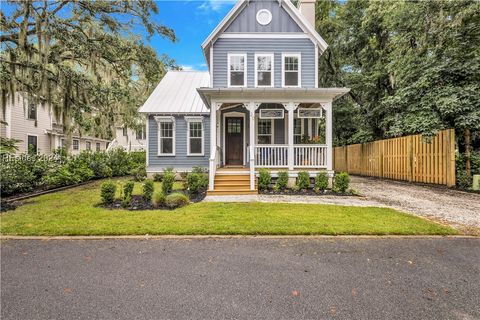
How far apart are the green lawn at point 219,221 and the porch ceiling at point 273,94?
15.4 feet

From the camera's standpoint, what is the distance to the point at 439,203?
749 centimetres

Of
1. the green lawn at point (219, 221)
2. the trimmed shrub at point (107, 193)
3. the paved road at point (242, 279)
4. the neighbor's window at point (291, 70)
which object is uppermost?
the neighbor's window at point (291, 70)

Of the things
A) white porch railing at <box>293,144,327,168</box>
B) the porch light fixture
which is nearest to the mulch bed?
white porch railing at <box>293,144,327,168</box>

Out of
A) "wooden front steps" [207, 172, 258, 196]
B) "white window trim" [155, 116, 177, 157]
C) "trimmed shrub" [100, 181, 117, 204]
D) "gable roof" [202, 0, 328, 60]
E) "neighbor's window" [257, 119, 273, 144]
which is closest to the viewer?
"trimmed shrub" [100, 181, 117, 204]

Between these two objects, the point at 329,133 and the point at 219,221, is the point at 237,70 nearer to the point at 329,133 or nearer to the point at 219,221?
the point at 329,133

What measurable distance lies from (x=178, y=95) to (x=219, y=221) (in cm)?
1079

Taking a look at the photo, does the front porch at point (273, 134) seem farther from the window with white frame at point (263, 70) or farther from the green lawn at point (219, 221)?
the green lawn at point (219, 221)

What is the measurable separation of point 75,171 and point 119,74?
17.2 ft

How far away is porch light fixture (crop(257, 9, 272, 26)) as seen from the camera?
Answer: 39.1 feet

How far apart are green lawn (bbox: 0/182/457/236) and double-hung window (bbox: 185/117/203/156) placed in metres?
6.50

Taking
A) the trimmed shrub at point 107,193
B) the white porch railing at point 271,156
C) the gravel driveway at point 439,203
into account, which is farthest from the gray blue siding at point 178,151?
the gravel driveway at point 439,203

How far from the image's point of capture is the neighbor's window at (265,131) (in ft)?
40.9

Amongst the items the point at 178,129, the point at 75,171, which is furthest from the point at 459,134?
the point at 75,171

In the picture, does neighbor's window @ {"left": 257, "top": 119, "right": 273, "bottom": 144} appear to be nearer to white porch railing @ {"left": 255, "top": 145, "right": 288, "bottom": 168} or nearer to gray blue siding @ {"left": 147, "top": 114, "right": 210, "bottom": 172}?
white porch railing @ {"left": 255, "top": 145, "right": 288, "bottom": 168}
